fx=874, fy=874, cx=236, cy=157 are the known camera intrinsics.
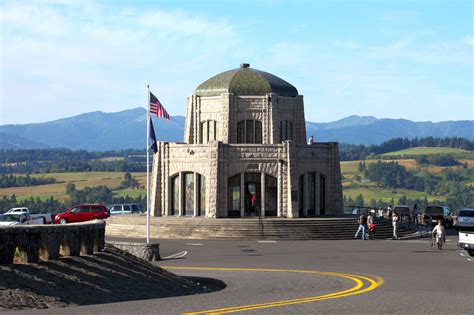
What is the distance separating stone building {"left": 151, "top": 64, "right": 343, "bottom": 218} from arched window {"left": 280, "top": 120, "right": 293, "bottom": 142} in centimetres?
7

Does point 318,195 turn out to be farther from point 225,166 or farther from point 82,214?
point 82,214

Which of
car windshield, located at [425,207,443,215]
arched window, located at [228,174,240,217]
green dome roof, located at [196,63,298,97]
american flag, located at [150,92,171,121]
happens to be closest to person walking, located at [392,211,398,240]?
arched window, located at [228,174,240,217]

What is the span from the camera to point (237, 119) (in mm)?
62719

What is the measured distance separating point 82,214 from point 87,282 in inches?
1564

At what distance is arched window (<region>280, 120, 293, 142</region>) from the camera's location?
6438 centimetres

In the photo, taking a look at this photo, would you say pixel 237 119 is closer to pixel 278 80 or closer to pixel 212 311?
pixel 278 80

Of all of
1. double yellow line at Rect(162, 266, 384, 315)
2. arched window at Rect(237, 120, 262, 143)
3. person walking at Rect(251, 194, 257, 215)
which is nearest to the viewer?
double yellow line at Rect(162, 266, 384, 315)

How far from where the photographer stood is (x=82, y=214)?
61.3 m

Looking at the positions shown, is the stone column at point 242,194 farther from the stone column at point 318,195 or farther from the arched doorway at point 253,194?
the stone column at point 318,195

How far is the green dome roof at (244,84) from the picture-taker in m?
63.4

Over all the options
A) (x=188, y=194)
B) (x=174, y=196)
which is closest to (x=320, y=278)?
(x=188, y=194)

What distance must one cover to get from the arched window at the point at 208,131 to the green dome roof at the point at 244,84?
2.14 metres

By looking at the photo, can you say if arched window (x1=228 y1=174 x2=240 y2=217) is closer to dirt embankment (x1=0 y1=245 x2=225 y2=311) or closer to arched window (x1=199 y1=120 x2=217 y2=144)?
arched window (x1=199 y1=120 x2=217 y2=144)

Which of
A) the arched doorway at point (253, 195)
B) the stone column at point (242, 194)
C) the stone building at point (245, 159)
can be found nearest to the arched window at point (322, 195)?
the stone building at point (245, 159)
